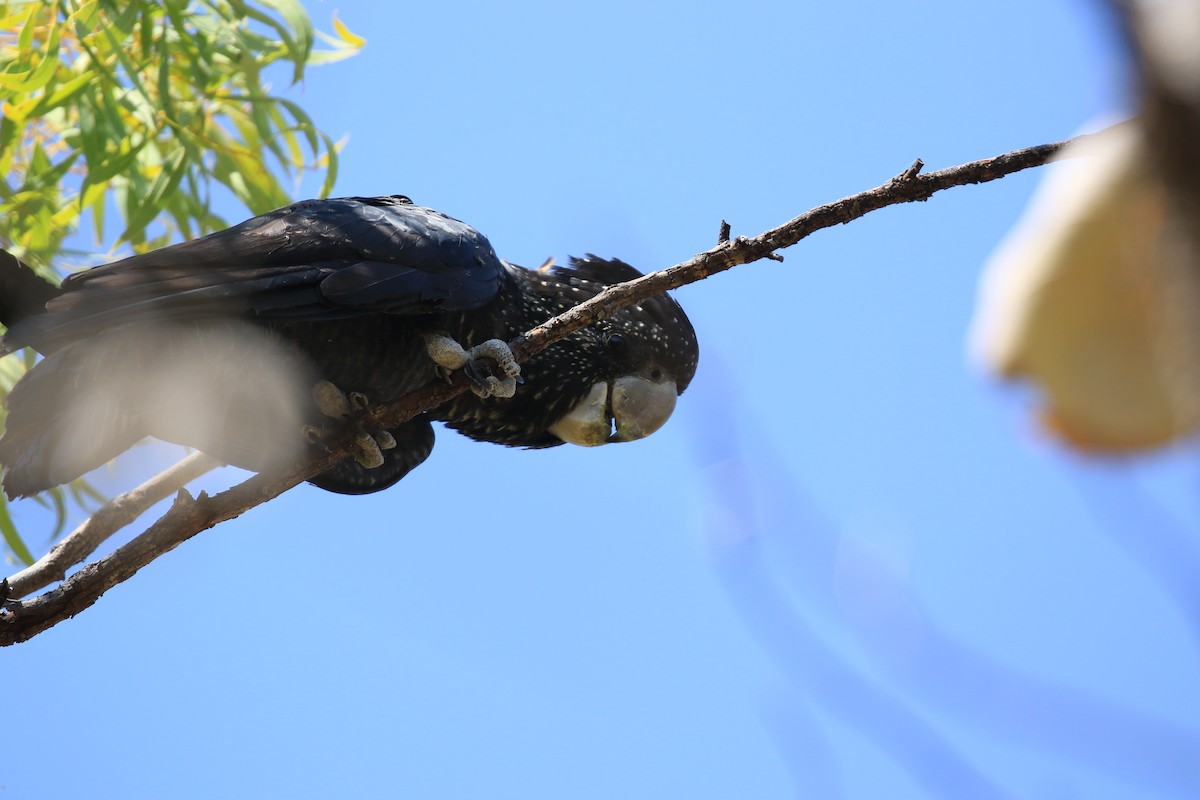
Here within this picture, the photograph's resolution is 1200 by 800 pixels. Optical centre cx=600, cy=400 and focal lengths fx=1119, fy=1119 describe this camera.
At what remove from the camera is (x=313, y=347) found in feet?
10.8

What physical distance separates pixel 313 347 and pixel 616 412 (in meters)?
1.05

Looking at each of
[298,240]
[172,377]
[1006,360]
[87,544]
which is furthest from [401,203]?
[1006,360]

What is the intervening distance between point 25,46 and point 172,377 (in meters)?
1.59

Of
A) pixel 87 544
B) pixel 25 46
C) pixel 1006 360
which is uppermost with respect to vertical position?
pixel 25 46

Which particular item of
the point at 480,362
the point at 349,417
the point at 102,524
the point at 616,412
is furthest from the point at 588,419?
the point at 102,524

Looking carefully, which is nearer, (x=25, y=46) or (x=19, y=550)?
(x=25, y=46)

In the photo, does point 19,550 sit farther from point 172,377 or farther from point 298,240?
point 298,240

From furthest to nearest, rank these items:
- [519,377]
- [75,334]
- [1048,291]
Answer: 1. [519,377]
2. [75,334]
3. [1048,291]

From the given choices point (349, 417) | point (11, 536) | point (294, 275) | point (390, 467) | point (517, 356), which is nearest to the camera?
point (517, 356)

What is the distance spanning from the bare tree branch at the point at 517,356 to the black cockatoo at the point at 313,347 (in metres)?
0.33

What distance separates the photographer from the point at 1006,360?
606 millimetres

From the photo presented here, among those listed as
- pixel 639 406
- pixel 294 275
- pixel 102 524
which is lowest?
pixel 102 524

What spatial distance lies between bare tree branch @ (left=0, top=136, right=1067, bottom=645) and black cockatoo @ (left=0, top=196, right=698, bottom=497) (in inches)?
13.0

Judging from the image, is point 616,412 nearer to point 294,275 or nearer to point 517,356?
point 517,356
